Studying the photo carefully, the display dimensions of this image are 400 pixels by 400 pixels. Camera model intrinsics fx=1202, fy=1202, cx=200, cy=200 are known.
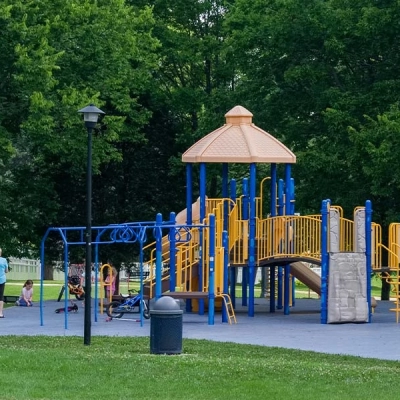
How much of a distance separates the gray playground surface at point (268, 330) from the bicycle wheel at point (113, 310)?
0.81 ft

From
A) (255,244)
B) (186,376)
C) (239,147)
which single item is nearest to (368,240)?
(255,244)

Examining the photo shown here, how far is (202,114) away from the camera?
42.1 metres

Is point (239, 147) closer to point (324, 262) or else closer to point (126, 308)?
point (324, 262)

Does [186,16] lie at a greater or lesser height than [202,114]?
greater

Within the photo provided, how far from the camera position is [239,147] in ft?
100

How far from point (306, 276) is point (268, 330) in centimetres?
649

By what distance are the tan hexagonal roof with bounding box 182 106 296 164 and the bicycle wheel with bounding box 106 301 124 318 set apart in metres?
4.03

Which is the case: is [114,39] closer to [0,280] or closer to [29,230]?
[29,230]

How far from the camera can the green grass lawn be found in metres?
14.6

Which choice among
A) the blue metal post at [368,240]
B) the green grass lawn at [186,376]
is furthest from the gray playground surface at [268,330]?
the green grass lawn at [186,376]

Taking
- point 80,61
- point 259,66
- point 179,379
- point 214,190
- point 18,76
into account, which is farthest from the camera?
point 214,190

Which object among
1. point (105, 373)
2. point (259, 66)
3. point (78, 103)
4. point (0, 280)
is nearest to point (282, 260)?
point (0, 280)

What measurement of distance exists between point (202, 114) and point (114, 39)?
17.6ft

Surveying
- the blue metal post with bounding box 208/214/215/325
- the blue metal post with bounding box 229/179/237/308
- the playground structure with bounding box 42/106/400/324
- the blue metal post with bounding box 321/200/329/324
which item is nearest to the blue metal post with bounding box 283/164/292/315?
the playground structure with bounding box 42/106/400/324
